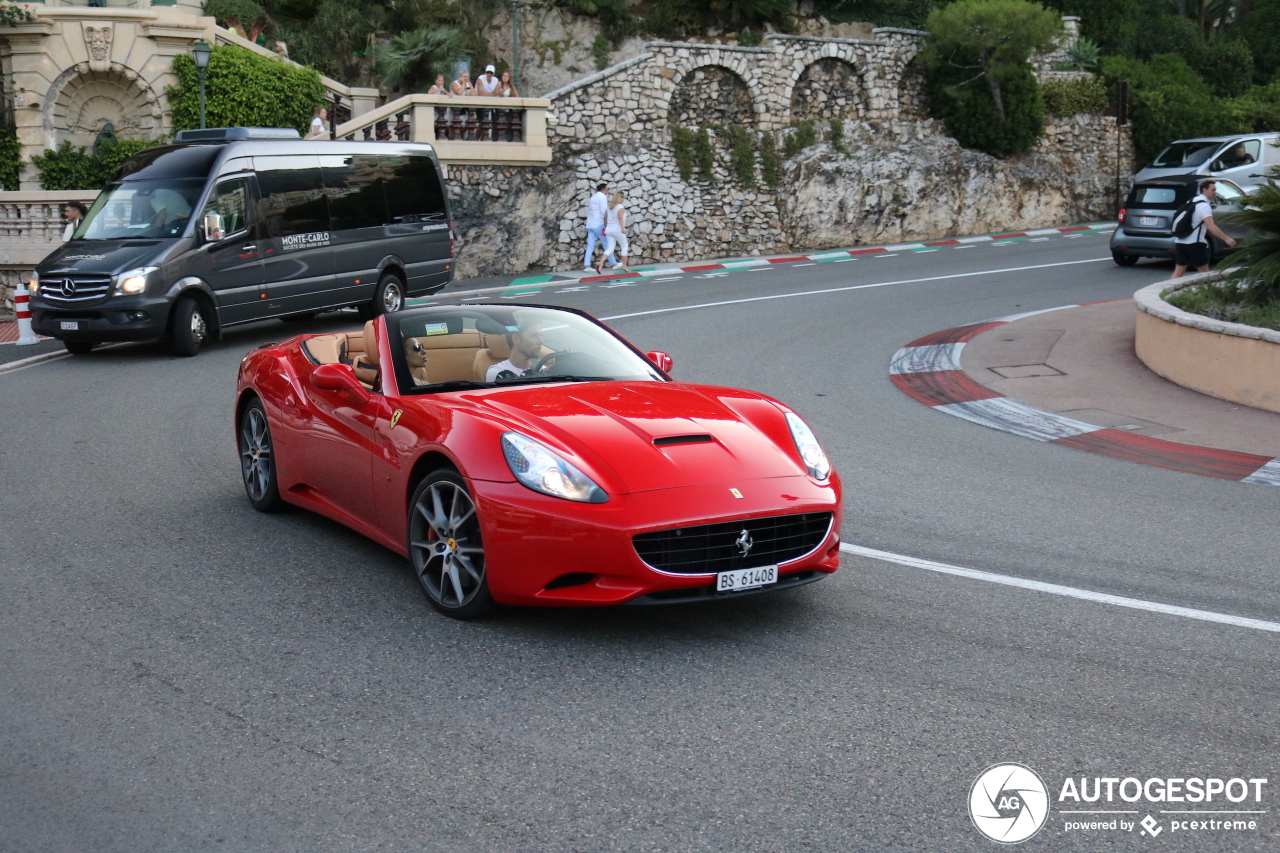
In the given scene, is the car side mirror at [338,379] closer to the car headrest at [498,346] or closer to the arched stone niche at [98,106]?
the car headrest at [498,346]

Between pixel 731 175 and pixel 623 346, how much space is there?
74.7 ft

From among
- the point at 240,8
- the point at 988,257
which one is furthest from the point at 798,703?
the point at 240,8

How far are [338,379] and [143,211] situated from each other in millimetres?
10582

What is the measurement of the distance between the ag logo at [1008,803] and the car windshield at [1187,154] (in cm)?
2265

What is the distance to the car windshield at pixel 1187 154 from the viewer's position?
24391mm

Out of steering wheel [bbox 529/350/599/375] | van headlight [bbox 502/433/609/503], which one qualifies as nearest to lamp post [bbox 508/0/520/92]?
steering wheel [bbox 529/350/599/375]

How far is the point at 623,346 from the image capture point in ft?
23.9

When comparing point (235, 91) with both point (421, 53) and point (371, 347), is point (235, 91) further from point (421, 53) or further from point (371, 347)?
point (371, 347)

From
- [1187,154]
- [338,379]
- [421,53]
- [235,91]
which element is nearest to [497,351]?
[338,379]

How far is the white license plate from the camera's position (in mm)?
5461

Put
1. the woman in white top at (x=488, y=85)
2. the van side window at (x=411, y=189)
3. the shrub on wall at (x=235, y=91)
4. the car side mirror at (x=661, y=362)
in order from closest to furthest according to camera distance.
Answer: the car side mirror at (x=661, y=362), the van side window at (x=411, y=189), the shrub on wall at (x=235, y=91), the woman in white top at (x=488, y=85)

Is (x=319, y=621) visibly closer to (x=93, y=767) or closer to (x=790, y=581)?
(x=93, y=767)

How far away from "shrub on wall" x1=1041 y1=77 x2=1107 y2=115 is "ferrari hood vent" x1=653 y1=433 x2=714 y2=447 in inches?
1185

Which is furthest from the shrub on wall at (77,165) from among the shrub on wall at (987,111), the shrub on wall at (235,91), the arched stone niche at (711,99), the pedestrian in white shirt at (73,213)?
the shrub on wall at (987,111)
